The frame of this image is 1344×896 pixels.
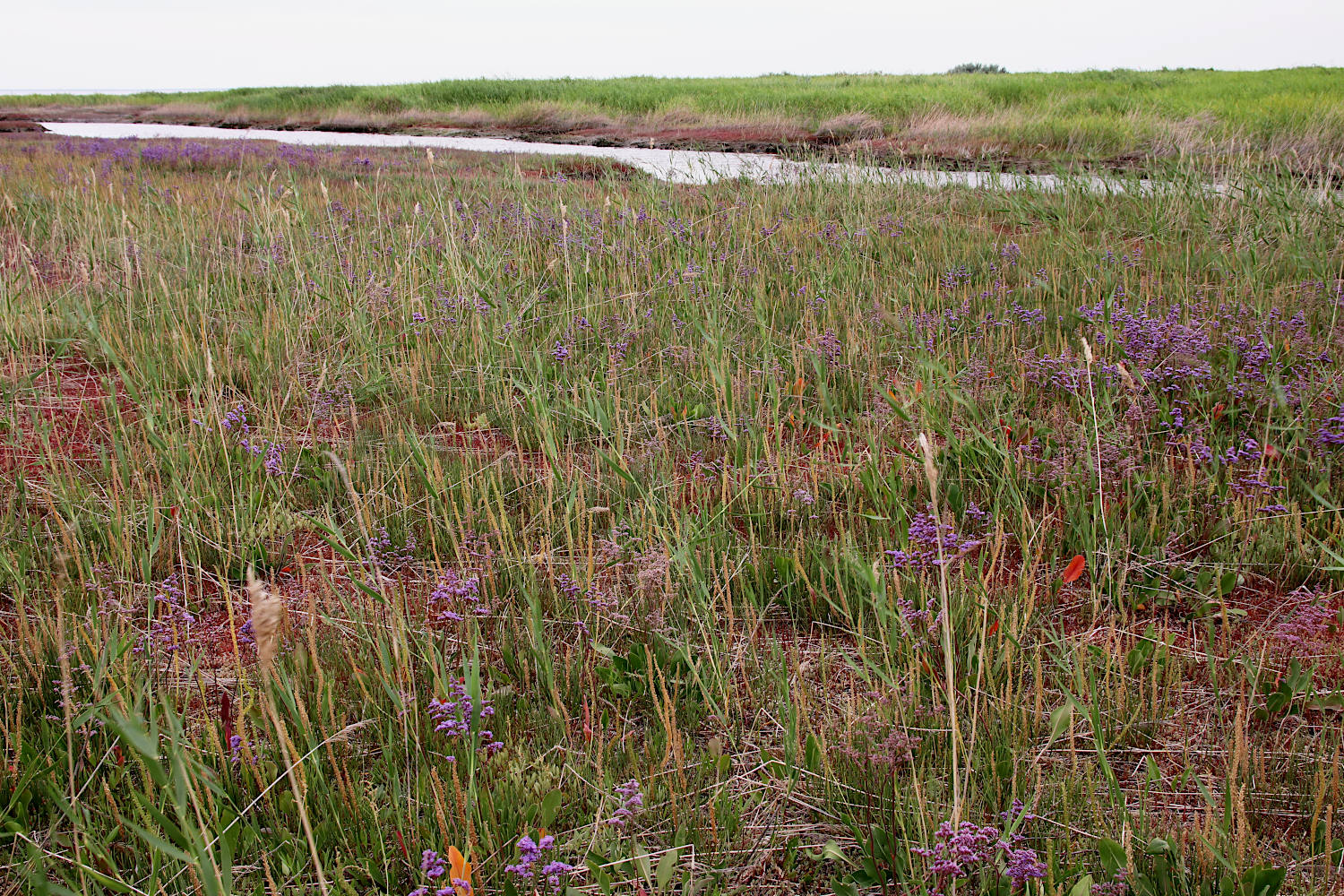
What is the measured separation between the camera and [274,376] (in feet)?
12.2

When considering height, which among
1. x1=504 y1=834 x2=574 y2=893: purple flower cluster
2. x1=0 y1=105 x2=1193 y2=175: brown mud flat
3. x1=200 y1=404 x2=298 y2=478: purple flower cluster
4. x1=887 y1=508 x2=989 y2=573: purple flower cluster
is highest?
x1=0 y1=105 x2=1193 y2=175: brown mud flat

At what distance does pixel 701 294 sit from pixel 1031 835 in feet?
11.3

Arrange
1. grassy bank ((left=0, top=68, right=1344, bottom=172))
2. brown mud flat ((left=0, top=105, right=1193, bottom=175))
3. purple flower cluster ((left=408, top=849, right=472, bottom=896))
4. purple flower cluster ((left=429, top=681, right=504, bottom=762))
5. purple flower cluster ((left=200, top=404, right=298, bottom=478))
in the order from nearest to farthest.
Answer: purple flower cluster ((left=408, top=849, right=472, bottom=896)) < purple flower cluster ((left=429, top=681, right=504, bottom=762)) < purple flower cluster ((left=200, top=404, right=298, bottom=478)) < brown mud flat ((left=0, top=105, right=1193, bottom=175)) < grassy bank ((left=0, top=68, right=1344, bottom=172))

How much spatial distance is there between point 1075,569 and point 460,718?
5.46 feet

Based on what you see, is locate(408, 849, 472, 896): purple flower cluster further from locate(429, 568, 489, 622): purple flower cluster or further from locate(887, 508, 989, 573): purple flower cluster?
locate(887, 508, 989, 573): purple flower cluster

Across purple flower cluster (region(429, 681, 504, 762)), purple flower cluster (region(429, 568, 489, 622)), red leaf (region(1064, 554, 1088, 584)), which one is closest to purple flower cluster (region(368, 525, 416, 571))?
purple flower cluster (region(429, 568, 489, 622))

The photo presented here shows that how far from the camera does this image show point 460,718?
161 centimetres

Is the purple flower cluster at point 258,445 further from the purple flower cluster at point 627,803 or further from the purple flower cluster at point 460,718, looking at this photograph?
the purple flower cluster at point 627,803

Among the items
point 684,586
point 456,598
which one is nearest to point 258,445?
point 456,598

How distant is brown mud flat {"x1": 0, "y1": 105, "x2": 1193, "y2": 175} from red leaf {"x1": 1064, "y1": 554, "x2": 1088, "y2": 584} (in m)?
5.79

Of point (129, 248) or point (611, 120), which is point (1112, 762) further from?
point (611, 120)

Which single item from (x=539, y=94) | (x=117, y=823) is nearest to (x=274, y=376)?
(x=117, y=823)

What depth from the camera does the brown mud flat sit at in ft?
45.1

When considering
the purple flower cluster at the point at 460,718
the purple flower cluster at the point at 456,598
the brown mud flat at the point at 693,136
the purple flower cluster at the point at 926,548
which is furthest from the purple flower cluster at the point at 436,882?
the brown mud flat at the point at 693,136
